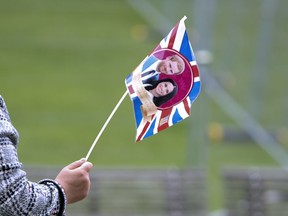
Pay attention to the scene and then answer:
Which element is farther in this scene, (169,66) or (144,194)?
(144,194)

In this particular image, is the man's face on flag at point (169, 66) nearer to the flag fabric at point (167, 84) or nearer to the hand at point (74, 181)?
the flag fabric at point (167, 84)

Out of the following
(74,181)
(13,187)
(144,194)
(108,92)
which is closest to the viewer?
(13,187)

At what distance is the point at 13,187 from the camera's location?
291cm

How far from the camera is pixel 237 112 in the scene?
38.2ft

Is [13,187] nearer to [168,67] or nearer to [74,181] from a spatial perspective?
→ [74,181]

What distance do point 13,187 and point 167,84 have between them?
2.32ft

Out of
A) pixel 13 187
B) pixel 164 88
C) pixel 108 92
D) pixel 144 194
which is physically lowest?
pixel 13 187

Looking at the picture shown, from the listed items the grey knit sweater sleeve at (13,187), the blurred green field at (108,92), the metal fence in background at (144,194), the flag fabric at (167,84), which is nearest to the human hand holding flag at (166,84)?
the flag fabric at (167,84)

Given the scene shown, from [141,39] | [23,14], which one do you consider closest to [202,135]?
[141,39]

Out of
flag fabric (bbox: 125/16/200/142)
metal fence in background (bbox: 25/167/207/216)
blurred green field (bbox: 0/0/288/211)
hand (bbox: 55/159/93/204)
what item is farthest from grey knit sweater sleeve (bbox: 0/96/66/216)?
blurred green field (bbox: 0/0/288/211)

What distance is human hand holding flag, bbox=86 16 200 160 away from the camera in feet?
11.0

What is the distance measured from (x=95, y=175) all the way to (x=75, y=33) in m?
10.3

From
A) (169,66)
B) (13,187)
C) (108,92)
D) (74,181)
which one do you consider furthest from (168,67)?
(108,92)

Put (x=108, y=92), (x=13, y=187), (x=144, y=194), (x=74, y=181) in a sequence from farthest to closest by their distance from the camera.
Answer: (x=108, y=92) → (x=144, y=194) → (x=74, y=181) → (x=13, y=187)
